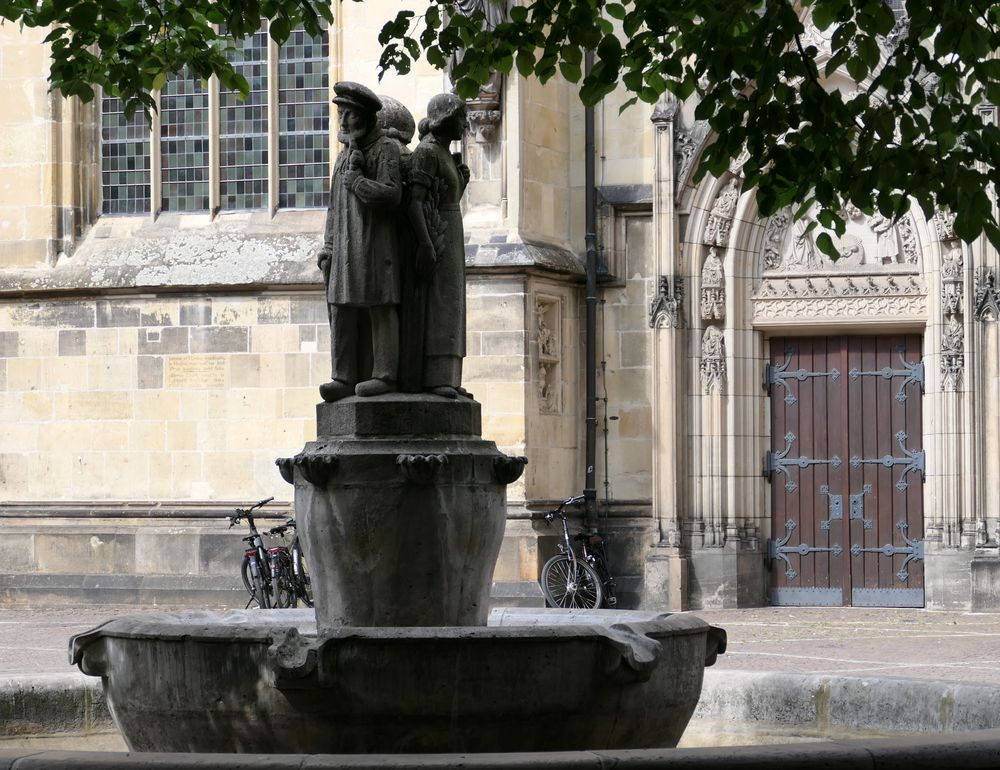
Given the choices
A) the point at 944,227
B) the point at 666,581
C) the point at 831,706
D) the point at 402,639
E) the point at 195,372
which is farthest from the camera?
the point at 195,372

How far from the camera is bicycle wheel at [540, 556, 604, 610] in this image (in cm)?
1784

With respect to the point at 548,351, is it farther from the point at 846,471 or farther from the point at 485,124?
the point at 846,471

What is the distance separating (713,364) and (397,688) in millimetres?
12568

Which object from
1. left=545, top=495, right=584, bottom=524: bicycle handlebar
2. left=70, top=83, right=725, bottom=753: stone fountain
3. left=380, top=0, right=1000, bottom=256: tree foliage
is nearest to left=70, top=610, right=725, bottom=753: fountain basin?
left=70, top=83, right=725, bottom=753: stone fountain

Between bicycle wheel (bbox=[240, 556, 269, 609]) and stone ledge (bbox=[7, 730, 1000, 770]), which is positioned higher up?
stone ledge (bbox=[7, 730, 1000, 770])

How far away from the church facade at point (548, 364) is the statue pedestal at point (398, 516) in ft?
33.0

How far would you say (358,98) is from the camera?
851cm

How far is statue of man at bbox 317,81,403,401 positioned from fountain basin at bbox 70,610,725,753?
5.18ft

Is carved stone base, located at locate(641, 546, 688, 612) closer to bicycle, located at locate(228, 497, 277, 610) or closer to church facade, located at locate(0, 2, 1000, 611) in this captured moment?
church facade, located at locate(0, 2, 1000, 611)

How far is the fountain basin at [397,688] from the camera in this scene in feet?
22.6

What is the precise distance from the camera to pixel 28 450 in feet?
65.7

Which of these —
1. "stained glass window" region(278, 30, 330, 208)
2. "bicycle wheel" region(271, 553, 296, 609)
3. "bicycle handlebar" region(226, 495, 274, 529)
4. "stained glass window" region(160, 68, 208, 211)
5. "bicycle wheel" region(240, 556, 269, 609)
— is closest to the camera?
"bicycle wheel" region(240, 556, 269, 609)

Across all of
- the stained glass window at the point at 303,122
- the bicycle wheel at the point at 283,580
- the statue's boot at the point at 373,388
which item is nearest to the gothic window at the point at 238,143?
the stained glass window at the point at 303,122

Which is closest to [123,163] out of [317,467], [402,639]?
[317,467]
